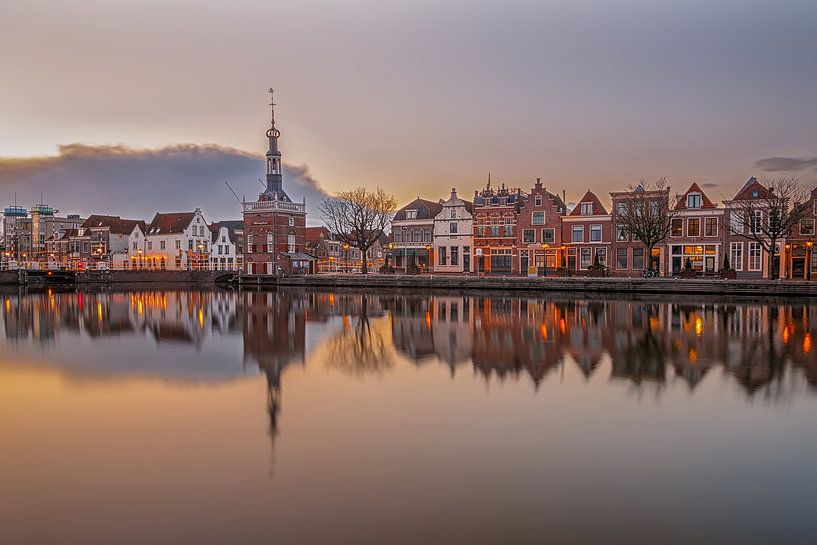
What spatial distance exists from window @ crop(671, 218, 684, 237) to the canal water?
3255 centimetres

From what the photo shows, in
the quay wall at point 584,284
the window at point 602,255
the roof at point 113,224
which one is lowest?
the quay wall at point 584,284

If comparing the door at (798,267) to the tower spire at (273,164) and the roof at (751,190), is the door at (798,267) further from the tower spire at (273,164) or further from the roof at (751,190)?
the tower spire at (273,164)

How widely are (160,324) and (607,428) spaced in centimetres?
Result: 2136

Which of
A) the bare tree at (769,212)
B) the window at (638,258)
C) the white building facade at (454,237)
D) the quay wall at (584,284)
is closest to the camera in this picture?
the quay wall at (584,284)

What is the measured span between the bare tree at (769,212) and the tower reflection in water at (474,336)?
1176 cm

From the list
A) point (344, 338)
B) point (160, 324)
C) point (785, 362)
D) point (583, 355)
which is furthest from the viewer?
point (160, 324)

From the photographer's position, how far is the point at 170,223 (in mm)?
78938

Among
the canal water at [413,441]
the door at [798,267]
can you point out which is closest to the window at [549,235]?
the door at [798,267]

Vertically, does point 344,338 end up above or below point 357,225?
below

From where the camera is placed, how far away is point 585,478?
24.2ft

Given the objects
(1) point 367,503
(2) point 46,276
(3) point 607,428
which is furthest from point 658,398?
(2) point 46,276

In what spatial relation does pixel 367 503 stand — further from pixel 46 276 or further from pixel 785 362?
pixel 46 276

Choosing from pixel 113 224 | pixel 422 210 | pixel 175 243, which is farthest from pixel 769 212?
pixel 113 224

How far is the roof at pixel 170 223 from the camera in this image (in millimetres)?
77562
